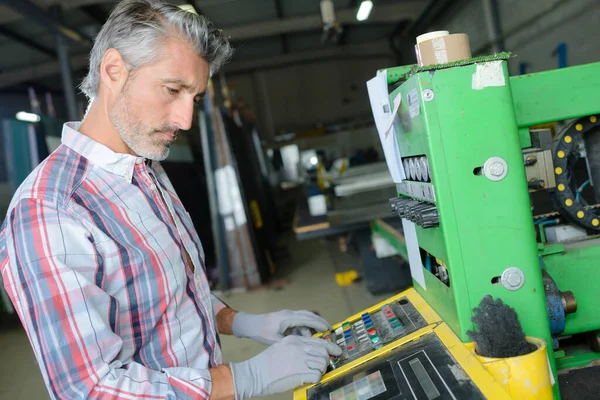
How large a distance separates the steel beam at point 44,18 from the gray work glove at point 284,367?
5.17m

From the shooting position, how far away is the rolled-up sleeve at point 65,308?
0.71m

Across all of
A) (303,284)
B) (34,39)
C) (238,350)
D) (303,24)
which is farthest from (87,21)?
(238,350)

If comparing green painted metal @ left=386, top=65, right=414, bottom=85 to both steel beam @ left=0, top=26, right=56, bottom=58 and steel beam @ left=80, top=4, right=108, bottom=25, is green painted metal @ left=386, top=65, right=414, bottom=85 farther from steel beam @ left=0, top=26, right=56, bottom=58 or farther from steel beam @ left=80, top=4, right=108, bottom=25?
steel beam @ left=0, top=26, right=56, bottom=58

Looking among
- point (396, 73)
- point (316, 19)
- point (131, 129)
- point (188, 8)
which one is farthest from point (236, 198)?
point (316, 19)

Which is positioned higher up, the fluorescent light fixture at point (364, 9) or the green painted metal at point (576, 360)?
Answer: the fluorescent light fixture at point (364, 9)

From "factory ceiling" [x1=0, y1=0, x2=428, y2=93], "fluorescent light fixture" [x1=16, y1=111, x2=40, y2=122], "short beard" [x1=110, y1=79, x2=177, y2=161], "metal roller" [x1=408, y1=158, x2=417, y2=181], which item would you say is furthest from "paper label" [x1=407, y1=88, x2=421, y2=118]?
"factory ceiling" [x1=0, y1=0, x2=428, y2=93]

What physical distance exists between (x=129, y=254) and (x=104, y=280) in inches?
2.4

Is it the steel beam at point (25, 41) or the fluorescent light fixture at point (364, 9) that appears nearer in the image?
the steel beam at point (25, 41)

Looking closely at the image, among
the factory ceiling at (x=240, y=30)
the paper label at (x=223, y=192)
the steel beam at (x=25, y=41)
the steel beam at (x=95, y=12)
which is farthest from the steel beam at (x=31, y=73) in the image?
the paper label at (x=223, y=192)

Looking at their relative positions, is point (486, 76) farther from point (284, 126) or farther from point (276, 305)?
point (284, 126)

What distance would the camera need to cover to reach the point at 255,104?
11211 mm

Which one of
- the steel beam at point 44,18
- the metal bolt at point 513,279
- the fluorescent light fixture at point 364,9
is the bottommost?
the metal bolt at point 513,279

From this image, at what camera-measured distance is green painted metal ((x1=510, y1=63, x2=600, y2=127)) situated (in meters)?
1.00

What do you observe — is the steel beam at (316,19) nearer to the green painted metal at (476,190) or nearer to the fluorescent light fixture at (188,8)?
the fluorescent light fixture at (188,8)
